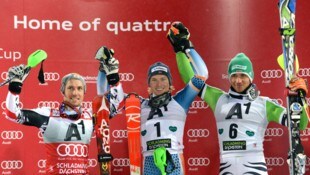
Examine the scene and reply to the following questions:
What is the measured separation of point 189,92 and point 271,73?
1178mm

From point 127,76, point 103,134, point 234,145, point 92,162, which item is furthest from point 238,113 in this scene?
point 92,162

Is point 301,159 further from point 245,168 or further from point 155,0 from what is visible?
point 155,0

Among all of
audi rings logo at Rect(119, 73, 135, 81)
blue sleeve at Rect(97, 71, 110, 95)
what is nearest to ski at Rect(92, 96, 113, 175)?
blue sleeve at Rect(97, 71, 110, 95)

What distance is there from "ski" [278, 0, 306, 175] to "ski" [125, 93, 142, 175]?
1389mm

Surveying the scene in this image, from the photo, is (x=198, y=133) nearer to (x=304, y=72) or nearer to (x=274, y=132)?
(x=274, y=132)

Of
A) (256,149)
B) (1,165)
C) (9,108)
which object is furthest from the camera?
(1,165)

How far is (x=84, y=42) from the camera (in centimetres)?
634

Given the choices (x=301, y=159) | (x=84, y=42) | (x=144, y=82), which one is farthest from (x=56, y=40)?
(x=301, y=159)

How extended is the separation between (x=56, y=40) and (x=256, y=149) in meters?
2.39

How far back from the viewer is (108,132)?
557 cm

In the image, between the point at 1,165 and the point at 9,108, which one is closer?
the point at 9,108

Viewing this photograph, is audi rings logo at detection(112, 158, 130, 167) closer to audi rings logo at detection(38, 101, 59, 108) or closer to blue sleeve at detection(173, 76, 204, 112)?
audi rings logo at detection(38, 101, 59, 108)

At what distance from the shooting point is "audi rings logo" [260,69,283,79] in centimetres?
634

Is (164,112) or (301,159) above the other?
(164,112)
